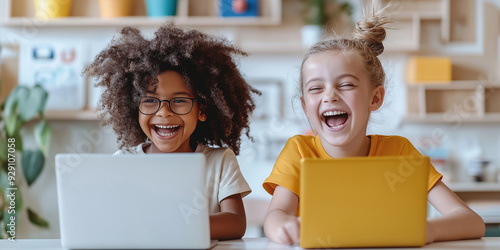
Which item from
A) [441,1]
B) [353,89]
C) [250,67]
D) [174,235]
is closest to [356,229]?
[174,235]

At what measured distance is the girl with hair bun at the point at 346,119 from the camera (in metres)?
1.00

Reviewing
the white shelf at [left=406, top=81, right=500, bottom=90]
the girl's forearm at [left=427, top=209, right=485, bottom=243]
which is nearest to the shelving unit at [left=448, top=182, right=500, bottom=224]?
the white shelf at [left=406, top=81, right=500, bottom=90]

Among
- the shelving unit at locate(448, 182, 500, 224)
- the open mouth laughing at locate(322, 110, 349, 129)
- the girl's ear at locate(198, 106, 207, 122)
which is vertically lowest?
the shelving unit at locate(448, 182, 500, 224)

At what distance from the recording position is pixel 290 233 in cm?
82

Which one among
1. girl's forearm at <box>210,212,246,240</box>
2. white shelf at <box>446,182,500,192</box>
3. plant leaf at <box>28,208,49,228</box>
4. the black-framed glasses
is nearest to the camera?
girl's forearm at <box>210,212,246,240</box>

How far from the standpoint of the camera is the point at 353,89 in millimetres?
1058

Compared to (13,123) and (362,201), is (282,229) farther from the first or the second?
(13,123)

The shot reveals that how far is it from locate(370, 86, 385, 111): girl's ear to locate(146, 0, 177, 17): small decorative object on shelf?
2.01 m

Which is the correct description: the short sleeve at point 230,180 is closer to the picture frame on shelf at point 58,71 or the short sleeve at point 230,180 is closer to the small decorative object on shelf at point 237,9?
the small decorative object on shelf at point 237,9

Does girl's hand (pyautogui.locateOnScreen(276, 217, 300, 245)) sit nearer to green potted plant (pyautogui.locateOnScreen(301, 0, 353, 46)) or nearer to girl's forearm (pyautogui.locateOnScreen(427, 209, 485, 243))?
girl's forearm (pyautogui.locateOnScreen(427, 209, 485, 243))

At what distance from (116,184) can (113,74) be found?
1.68 feet

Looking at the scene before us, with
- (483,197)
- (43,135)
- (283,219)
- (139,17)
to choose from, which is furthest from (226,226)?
(483,197)

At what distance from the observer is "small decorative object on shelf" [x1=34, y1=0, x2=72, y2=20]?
3036 mm

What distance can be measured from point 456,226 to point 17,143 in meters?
2.54
